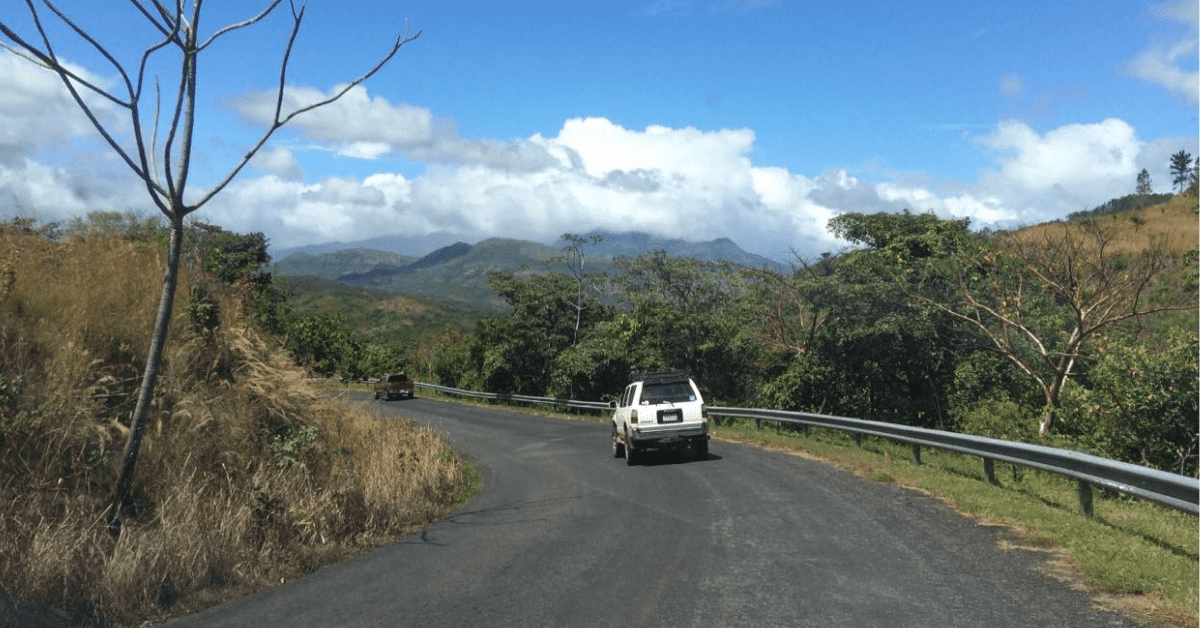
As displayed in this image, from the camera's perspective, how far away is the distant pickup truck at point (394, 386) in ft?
167

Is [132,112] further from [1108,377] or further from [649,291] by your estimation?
[649,291]

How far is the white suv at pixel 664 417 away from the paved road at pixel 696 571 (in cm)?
376

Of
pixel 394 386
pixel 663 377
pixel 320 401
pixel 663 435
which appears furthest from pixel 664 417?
pixel 394 386

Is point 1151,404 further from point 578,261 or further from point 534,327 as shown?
point 578,261

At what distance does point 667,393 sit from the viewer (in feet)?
57.2

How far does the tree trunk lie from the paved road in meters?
2.18

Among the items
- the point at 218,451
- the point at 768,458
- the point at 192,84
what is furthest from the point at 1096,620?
the point at 768,458

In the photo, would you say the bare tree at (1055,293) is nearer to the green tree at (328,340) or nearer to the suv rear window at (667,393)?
the suv rear window at (667,393)

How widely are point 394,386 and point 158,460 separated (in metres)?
42.5

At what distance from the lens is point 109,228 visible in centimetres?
1332

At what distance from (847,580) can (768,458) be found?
10024mm

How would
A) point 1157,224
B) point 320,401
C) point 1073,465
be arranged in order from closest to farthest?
point 1073,465 → point 320,401 → point 1157,224

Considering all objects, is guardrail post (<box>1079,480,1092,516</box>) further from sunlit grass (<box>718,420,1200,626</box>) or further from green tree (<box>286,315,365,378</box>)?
green tree (<box>286,315,365,378</box>)

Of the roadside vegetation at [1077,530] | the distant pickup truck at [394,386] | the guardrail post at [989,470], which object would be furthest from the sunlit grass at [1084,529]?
the distant pickup truck at [394,386]
